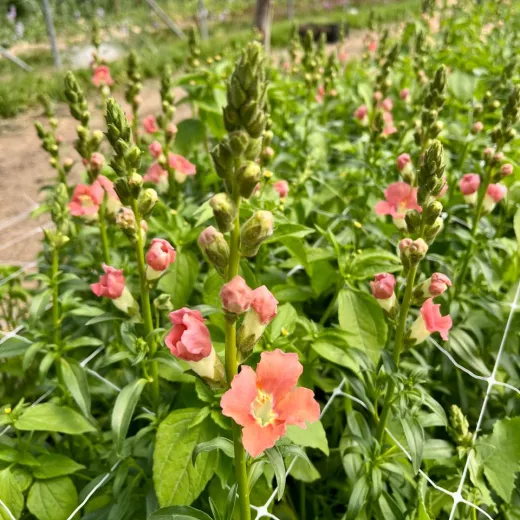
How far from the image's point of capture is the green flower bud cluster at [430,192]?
169cm

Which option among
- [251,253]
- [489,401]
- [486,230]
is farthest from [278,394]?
[486,230]

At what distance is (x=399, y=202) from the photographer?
2.43 metres

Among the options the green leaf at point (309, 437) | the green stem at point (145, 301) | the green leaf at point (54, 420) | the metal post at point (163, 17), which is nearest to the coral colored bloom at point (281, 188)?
the green stem at point (145, 301)

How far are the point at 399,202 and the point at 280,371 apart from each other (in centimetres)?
133

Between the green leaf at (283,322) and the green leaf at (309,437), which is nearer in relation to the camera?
the green leaf at (309,437)

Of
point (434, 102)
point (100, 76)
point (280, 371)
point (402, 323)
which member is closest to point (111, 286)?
point (280, 371)

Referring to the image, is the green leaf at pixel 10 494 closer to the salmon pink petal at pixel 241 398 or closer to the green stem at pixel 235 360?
the green stem at pixel 235 360

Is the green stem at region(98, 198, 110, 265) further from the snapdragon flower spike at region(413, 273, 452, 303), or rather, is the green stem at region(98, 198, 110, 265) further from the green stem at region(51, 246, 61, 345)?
the snapdragon flower spike at region(413, 273, 452, 303)

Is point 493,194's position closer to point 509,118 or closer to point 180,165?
point 509,118

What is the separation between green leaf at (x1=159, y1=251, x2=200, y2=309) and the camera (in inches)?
94.2

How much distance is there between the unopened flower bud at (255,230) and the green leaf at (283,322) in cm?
92

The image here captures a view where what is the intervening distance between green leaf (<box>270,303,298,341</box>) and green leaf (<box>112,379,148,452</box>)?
545 millimetres

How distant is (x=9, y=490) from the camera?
5.87 ft

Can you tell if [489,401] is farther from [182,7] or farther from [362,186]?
[182,7]
